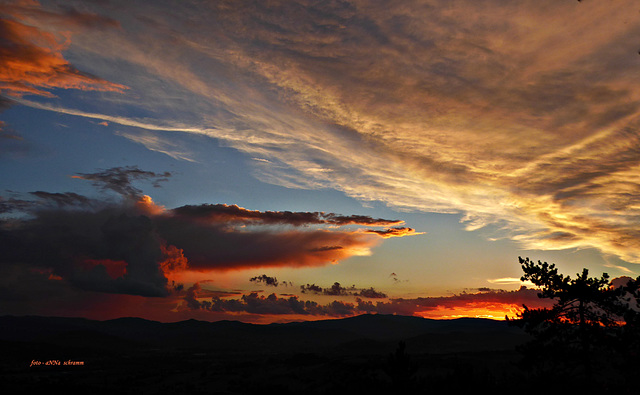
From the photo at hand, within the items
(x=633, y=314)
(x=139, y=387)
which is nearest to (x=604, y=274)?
(x=633, y=314)

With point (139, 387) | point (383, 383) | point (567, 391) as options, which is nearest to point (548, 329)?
point (567, 391)

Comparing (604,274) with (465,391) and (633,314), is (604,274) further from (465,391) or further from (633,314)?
(465,391)

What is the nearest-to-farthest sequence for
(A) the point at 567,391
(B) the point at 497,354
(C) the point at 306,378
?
(A) the point at 567,391, (C) the point at 306,378, (B) the point at 497,354

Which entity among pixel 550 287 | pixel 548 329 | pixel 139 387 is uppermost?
pixel 550 287

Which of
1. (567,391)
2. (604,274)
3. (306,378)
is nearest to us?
(567,391)

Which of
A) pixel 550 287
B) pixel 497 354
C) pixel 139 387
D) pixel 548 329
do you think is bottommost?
pixel 139 387

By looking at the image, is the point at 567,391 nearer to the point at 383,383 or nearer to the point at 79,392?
the point at 383,383

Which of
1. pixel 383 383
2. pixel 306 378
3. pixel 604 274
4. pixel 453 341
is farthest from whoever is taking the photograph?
pixel 453 341

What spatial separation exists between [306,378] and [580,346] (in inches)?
1586

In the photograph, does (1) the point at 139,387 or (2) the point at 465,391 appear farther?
(1) the point at 139,387

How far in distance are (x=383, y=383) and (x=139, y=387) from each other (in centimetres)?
4294

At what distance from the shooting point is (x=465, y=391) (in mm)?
31328

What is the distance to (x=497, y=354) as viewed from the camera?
6669 centimetres

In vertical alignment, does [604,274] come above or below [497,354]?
above
